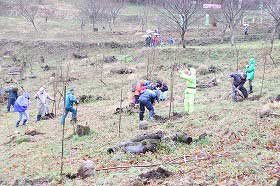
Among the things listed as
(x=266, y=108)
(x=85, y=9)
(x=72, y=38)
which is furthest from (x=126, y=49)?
(x=266, y=108)

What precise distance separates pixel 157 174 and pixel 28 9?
47.0 m

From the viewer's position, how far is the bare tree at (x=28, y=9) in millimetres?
47938

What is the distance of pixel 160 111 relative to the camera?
1725 centimetres

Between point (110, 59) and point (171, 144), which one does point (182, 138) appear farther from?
point (110, 59)

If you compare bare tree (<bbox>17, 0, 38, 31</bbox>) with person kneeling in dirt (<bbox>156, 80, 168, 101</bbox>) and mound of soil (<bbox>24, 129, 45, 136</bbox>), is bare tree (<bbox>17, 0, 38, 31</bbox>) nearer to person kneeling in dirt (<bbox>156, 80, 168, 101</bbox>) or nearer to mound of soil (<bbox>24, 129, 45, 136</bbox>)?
person kneeling in dirt (<bbox>156, 80, 168, 101</bbox>)

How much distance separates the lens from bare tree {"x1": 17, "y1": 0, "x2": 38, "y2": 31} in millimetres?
47938

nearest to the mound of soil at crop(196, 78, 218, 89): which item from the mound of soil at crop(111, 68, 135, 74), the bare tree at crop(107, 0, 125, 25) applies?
the mound of soil at crop(111, 68, 135, 74)

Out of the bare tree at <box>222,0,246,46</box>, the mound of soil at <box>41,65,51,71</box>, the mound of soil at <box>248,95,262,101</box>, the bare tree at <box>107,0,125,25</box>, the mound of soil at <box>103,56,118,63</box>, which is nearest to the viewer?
the mound of soil at <box>248,95,262,101</box>

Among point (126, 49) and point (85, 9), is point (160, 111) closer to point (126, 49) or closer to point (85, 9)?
point (126, 49)

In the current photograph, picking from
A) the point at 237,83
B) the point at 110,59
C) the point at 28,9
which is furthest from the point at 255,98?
the point at 28,9

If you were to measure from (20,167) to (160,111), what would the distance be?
6668 millimetres

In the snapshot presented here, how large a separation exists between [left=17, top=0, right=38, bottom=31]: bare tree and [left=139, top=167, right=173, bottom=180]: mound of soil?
39.6 meters

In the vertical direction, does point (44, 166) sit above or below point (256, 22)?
below

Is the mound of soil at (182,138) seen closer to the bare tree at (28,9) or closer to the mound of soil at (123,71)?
the mound of soil at (123,71)
